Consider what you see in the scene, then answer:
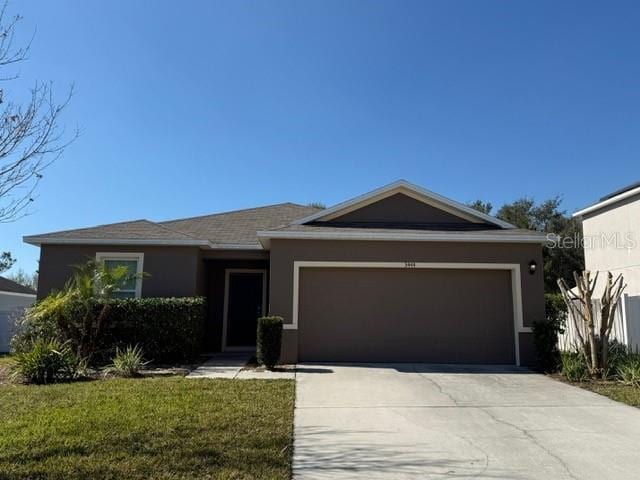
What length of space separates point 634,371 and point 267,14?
33.7 feet

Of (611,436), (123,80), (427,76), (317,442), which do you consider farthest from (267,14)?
(611,436)

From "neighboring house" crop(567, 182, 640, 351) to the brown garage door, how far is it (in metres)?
6.85

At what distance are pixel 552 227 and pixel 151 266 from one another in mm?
Result: 25917

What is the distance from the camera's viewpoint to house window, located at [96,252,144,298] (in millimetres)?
13125

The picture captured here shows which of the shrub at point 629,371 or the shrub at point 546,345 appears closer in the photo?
the shrub at point 629,371

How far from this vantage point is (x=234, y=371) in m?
10.5

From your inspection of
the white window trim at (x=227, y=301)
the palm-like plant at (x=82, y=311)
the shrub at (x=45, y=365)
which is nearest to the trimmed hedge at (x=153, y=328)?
the palm-like plant at (x=82, y=311)

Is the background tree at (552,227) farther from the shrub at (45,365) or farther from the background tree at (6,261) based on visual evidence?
the background tree at (6,261)

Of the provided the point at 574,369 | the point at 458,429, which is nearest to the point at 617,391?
the point at 574,369

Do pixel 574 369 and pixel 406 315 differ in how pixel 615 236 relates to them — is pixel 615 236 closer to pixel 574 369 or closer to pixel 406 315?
pixel 574 369

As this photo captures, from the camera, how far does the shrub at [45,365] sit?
9.15m

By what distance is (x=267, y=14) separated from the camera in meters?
10.7

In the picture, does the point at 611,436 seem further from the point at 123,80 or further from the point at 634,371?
the point at 123,80

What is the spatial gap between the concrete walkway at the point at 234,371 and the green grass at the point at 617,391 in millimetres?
5598
